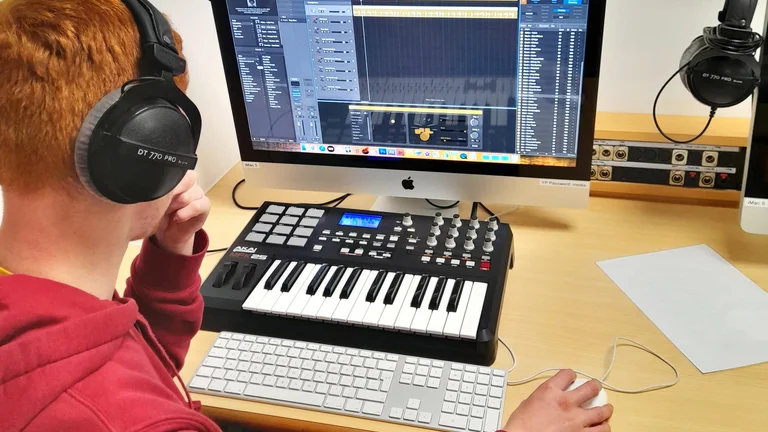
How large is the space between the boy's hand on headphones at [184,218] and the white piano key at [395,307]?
1.00 ft

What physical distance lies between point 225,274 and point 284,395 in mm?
275

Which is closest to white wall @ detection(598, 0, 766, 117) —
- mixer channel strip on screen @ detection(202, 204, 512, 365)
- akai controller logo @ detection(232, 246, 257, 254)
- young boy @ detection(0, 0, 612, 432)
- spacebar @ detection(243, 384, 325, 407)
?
mixer channel strip on screen @ detection(202, 204, 512, 365)

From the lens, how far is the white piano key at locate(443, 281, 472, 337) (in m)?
0.96

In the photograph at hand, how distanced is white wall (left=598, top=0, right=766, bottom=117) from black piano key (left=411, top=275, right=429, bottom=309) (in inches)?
24.4

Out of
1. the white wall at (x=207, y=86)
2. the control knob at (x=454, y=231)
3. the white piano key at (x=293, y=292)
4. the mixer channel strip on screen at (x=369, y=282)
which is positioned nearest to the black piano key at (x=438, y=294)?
the mixer channel strip on screen at (x=369, y=282)

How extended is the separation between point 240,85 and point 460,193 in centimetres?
45

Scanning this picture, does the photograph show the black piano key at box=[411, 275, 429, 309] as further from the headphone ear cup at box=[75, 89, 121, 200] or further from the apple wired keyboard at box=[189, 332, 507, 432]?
the headphone ear cup at box=[75, 89, 121, 200]

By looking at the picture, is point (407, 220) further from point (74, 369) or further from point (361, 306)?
point (74, 369)

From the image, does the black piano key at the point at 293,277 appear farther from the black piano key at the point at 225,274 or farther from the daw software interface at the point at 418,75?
the daw software interface at the point at 418,75

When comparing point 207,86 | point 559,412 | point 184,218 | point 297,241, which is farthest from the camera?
point 207,86

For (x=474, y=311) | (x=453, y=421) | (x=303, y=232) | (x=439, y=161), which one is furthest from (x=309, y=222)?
(x=453, y=421)

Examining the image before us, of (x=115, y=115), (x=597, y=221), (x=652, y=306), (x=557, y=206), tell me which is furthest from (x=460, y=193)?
Answer: (x=115, y=115)

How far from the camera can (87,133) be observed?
628 mm

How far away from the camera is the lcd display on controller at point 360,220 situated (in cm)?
120
